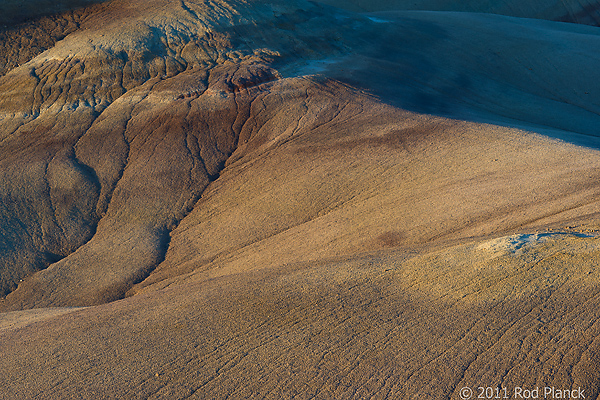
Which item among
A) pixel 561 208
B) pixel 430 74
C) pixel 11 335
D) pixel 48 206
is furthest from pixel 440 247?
pixel 430 74

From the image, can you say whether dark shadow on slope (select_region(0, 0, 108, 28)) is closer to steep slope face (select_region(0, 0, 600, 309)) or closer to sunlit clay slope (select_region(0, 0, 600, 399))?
sunlit clay slope (select_region(0, 0, 600, 399))

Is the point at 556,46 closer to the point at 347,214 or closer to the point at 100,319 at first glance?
the point at 347,214

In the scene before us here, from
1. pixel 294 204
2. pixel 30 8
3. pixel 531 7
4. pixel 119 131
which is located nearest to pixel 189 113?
pixel 119 131

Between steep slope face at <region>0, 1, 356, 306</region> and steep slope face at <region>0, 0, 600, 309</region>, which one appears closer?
steep slope face at <region>0, 0, 600, 309</region>

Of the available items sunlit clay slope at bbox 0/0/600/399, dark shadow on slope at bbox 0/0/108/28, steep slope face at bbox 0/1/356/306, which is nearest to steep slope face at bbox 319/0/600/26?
sunlit clay slope at bbox 0/0/600/399

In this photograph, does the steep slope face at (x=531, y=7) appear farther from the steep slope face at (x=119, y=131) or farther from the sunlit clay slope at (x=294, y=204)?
the steep slope face at (x=119, y=131)

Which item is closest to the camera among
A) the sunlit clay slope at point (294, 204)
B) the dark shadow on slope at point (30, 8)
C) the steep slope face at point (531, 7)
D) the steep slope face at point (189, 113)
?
the sunlit clay slope at point (294, 204)

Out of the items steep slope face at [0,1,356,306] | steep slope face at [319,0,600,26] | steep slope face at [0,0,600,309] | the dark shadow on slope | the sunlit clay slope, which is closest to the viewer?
the sunlit clay slope

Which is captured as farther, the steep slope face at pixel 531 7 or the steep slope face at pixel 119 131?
the steep slope face at pixel 531 7

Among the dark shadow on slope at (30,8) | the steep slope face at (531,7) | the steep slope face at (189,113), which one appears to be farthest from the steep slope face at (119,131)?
the steep slope face at (531,7)
